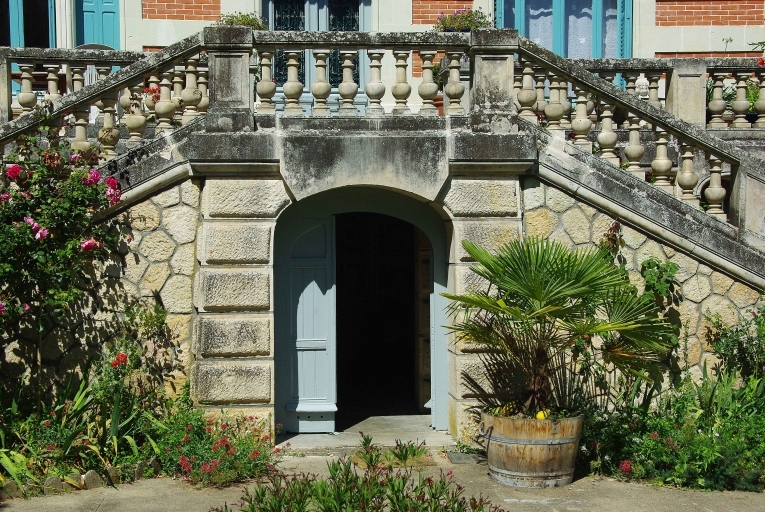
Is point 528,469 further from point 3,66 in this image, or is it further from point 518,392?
point 3,66

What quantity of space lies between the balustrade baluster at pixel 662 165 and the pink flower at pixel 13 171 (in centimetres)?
532

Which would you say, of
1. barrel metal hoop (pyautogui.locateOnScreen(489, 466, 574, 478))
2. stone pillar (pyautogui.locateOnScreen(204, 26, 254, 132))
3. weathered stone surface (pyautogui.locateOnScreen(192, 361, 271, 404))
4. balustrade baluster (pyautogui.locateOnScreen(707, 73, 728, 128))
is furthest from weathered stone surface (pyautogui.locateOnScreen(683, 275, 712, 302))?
stone pillar (pyautogui.locateOnScreen(204, 26, 254, 132))

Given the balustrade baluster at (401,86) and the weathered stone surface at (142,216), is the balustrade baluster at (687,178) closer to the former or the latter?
the balustrade baluster at (401,86)

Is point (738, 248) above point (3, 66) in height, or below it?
below

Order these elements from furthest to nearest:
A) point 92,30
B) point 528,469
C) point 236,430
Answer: point 92,30 < point 236,430 < point 528,469

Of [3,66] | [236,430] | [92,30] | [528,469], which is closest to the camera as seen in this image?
[528,469]

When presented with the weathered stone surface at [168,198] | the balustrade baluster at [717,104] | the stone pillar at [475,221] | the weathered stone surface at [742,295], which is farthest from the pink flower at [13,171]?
the balustrade baluster at [717,104]

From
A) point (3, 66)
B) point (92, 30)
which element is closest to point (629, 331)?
point (3, 66)

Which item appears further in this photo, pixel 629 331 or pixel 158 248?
pixel 158 248

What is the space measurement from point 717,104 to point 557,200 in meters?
2.76

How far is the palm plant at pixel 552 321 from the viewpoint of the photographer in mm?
7359

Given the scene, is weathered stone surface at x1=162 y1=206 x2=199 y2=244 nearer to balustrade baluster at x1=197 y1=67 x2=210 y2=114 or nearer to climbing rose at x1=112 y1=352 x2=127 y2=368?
balustrade baluster at x1=197 y1=67 x2=210 y2=114

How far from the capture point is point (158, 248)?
8344 millimetres

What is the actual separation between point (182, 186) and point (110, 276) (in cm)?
95
